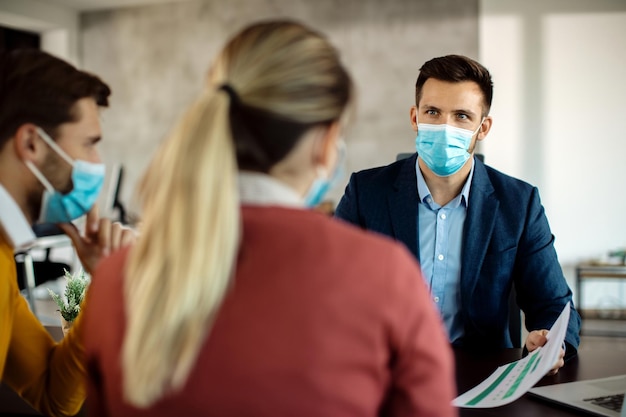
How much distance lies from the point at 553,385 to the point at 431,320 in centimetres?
74

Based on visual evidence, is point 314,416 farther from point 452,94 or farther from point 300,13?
point 300,13

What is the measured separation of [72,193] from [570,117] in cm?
Result: 564

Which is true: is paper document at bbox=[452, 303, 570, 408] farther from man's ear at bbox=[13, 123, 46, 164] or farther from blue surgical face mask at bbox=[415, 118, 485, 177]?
man's ear at bbox=[13, 123, 46, 164]

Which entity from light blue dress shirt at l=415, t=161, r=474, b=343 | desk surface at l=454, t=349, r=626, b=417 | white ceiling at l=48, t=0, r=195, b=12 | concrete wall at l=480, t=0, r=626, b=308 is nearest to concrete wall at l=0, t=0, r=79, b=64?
white ceiling at l=48, t=0, r=195, b=12

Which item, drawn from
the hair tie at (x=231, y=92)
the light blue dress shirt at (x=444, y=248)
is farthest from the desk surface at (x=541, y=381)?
the hair tie at (x=231, y=92)

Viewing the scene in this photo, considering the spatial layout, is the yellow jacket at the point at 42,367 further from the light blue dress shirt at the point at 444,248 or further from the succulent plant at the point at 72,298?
the light blue dress shirt at the point at 444,248

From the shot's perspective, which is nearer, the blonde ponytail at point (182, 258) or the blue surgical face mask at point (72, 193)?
the blonde ponytail at point (182, 258)

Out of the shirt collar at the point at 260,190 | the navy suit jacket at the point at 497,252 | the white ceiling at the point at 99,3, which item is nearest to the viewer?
the shirt collar at the point at 260,190

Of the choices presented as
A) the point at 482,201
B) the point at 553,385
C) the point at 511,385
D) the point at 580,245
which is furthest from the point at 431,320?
the point at 580,245

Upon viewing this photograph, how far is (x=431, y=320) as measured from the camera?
0.79 m

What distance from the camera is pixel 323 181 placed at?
947 millimetres

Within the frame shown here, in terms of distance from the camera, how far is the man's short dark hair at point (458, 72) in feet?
6.69

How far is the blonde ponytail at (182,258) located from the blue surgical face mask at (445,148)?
135cm

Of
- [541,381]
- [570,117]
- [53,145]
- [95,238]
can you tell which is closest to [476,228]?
[541,381]
